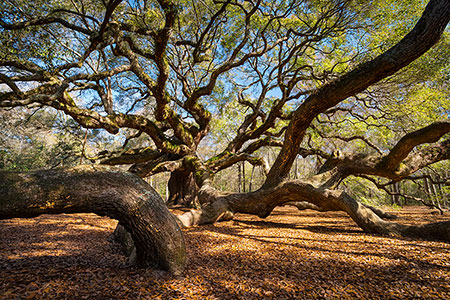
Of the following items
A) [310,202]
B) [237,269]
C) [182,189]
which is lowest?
[237,269]

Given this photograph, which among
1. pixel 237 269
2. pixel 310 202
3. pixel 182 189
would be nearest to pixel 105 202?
pixel 237 269

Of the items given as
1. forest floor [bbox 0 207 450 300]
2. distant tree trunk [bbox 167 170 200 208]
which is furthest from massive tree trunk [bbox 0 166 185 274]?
distant tree trunk [bbox 167 170 200 208]

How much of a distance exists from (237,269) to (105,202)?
1.89 m

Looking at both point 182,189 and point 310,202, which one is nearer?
point 310,202

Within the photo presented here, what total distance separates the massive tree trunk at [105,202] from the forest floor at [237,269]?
0.23 metres

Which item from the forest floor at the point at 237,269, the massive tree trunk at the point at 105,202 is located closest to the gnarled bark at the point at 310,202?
the forest floor at the point at 237,269

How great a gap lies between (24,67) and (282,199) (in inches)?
291

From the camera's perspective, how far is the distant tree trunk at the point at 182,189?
1064cm

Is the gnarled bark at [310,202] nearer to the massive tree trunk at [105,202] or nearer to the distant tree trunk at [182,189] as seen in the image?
the massive tree trunk at [105,202]

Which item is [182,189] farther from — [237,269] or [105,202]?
[105,202]

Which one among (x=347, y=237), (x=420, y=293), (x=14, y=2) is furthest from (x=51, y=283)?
(x=14, y=2)

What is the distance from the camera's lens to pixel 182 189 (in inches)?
426

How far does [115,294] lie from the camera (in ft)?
6.46

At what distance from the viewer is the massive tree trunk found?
6.23 feet
